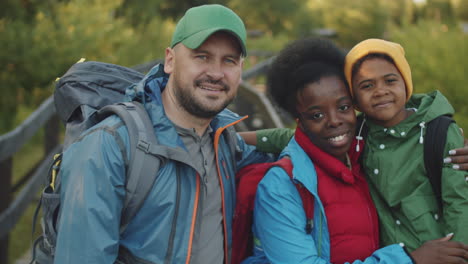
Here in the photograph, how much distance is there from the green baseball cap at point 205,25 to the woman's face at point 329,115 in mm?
454

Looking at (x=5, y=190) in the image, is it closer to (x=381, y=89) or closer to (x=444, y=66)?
(x=381, y=89)

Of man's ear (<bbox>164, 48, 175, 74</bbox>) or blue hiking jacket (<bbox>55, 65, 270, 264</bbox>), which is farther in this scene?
man's ear (<bbox>164, 48, 175, 74</bbox>)

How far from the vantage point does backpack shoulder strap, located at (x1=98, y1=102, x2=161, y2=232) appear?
2.21m

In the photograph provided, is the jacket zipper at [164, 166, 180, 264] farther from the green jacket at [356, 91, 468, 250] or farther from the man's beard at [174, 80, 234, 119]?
the green jacket at [356, 91, 468, 250]

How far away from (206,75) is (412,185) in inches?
47.4

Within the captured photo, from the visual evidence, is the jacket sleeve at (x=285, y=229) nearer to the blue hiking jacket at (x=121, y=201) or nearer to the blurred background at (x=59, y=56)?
the blue hiking jacket at (x=121, y=201)

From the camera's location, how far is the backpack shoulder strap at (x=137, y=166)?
221cm

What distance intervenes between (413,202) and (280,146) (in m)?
0.99

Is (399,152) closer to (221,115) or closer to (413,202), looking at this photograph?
(413,202)

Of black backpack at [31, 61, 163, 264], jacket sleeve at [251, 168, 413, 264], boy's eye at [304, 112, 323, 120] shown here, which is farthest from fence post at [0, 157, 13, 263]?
boy's eye at [304, 112, 323, 120]

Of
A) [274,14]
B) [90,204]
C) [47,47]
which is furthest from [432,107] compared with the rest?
[274,14]

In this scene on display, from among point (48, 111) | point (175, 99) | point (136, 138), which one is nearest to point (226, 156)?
point (175, 99)

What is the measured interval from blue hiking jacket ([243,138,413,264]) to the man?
23cm

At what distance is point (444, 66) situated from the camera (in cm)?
761
